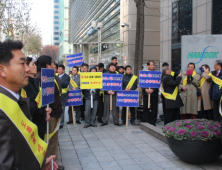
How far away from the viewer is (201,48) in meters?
7.27

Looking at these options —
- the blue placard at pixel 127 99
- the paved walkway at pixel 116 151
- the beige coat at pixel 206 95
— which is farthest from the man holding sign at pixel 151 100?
the beige coat at pixel 206 95

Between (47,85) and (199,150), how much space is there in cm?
286

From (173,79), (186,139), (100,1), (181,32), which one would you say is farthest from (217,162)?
(100,1)

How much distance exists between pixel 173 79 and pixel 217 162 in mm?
3286

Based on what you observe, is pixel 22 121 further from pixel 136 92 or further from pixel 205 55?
pixel 136 92

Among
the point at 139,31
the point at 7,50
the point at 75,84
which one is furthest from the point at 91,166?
the point at 139,31

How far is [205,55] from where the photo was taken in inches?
291

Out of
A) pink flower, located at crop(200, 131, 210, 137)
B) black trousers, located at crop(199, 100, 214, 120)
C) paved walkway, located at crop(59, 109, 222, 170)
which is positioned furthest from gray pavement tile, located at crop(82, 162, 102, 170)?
black trousers, located at crop(199, 100, 214, 120)

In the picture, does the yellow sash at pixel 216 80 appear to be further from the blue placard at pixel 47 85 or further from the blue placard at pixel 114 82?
the blue placard at pixel 47 85

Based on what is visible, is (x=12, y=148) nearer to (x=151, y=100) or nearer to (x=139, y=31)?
(x=151, y=100)

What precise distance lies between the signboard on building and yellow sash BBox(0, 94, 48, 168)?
612 centimetres

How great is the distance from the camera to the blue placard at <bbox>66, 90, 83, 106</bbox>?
29.7ft

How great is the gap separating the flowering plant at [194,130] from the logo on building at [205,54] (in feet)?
8.96

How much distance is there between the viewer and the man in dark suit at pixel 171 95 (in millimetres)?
7557
